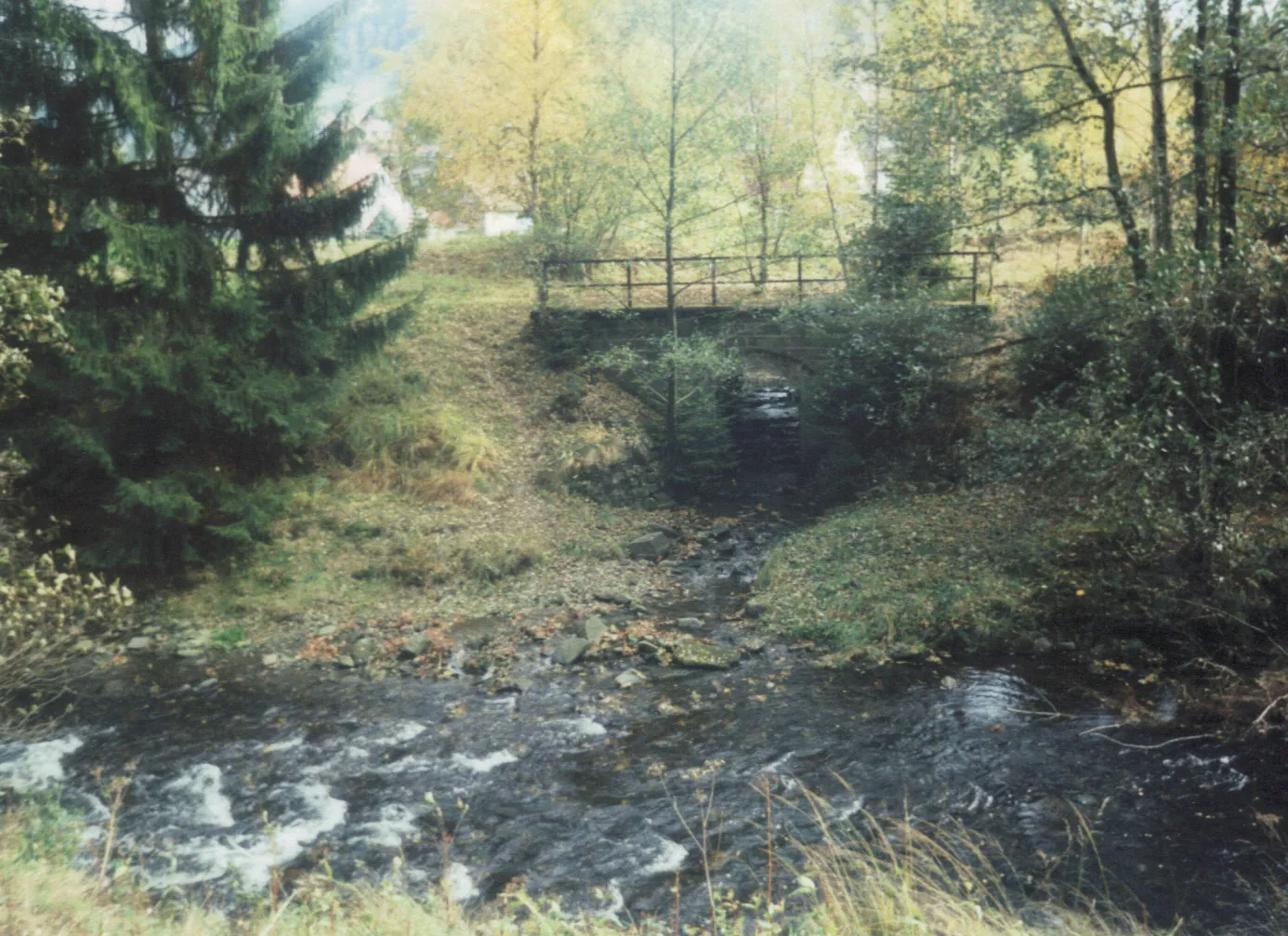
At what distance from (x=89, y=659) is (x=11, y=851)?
6.07 meters

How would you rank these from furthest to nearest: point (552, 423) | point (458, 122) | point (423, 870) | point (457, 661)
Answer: point (458, 122) < point (552, 423) < point (457, 661) < point (423, 870)

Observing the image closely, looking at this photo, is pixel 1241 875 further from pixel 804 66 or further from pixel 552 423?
pixel 804 66

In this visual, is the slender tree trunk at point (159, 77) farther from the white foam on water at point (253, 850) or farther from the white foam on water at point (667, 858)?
the white foam on water at point (667, 858)

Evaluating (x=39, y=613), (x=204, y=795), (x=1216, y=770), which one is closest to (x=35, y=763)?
(x=204, y=795)

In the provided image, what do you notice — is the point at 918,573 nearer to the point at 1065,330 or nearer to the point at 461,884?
the point at 1065,330

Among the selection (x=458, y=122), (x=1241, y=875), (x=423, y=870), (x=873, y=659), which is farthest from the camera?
(x=458, y=122)

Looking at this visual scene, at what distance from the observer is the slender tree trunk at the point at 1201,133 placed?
34.9 ft

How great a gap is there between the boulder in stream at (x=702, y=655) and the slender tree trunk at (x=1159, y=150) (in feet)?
24.2

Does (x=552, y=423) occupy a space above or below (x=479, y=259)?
below

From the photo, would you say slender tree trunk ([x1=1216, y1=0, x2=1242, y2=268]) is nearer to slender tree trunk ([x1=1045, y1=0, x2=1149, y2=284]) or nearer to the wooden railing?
slender tree trunk ([x1=1045, y1=0, x2=1149, y2=284])

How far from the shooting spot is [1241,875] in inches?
264

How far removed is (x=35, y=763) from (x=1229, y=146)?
13490 millimetres

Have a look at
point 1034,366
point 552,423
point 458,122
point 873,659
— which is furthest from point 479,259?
point 873,659

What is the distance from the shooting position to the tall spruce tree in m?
11.8
